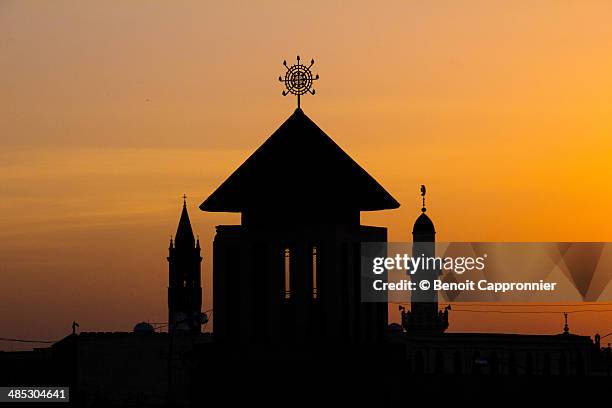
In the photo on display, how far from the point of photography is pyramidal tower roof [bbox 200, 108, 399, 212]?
38.5 metres

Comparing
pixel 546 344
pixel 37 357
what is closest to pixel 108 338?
pixel 37 357

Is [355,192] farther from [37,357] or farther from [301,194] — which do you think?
[37,357]

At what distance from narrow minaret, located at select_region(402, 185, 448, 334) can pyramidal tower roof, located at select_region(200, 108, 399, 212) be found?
66.7 metres

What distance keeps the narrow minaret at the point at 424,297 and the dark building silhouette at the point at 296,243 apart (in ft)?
220

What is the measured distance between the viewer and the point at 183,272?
137500 millimetres

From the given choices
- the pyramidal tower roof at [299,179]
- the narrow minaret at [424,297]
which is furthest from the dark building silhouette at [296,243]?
the narrow minaret at [424,297]

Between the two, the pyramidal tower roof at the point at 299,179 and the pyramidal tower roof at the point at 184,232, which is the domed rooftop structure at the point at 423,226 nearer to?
the pyramidal tower roof at the point at 184,232

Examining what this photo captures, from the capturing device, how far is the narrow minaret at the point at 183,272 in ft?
443

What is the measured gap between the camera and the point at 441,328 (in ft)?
385

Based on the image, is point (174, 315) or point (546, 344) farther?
point (174, 315)

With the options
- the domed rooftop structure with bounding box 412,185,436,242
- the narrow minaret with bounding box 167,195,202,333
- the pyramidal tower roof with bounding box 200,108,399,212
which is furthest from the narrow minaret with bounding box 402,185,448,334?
the pyramidal tower roof with bounding box 200,108,399,212

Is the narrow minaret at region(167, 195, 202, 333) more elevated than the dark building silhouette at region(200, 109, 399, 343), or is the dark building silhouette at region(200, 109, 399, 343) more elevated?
the narrow minaret at region(167, 195, 202, 333)

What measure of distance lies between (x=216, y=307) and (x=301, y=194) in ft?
11.7

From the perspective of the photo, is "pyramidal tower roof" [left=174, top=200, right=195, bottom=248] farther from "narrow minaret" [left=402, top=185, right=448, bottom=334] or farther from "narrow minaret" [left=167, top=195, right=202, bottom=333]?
"narrow minaret" [left=402, top=185, right=448, bottom=334]
